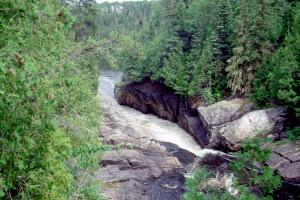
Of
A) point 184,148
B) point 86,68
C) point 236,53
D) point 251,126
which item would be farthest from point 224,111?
point 86,68

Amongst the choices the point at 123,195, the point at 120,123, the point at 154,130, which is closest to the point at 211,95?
the point at 154,130

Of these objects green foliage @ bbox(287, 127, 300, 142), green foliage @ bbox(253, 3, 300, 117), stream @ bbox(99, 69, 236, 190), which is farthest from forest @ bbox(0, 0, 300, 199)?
stream @ bbox(99, 69, 236, 190)

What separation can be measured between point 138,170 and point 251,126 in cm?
1050

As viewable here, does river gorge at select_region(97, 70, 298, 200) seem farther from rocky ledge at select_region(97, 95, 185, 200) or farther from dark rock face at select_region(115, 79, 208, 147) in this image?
dark rock face at select_region(115, 79, 208, 147)

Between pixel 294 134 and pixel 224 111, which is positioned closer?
pixel 294 134

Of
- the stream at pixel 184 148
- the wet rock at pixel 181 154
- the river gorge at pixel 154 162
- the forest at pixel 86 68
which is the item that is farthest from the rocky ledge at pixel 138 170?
the forest at pixel 86 68

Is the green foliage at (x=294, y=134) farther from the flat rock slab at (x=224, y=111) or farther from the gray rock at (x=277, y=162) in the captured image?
the flat rock slab at (x=224, y=111)

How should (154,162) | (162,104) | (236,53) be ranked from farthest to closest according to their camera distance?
(162,104) → (236,53) → (154,162)

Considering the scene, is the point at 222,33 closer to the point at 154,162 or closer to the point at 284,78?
the point at 284,78

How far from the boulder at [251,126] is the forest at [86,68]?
53.1 inches

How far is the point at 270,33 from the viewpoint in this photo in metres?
21.2

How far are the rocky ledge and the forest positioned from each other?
527 cm

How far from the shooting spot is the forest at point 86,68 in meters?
3.50

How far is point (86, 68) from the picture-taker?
14133mm
